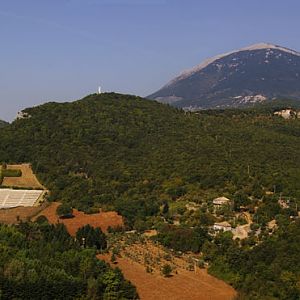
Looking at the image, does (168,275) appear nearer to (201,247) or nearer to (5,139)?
(201,247)

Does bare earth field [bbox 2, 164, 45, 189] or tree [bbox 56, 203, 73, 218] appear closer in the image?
tree [bbox 56, 203, 73, 218]

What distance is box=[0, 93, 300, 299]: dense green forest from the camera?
35938 mm

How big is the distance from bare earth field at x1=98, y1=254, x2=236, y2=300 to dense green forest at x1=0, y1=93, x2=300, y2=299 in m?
0.95

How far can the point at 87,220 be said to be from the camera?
162ft

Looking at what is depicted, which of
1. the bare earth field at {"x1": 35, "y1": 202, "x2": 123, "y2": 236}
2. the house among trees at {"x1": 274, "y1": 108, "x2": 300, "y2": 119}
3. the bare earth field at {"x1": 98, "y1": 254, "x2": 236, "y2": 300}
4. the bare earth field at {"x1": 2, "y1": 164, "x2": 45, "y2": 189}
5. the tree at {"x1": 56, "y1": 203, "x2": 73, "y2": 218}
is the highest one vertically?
the house among trees at {"x1": 274, "y1": 108, "x2": 300, "y2": 119}

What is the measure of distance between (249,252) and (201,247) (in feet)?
16.7

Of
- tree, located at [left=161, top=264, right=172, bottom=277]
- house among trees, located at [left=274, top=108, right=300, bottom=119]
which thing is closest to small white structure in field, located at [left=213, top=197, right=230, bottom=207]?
tree, located at [left=161, top=264, right=172, bottom=277]

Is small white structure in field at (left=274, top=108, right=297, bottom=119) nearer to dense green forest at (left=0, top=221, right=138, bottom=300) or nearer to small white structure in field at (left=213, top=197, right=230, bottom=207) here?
small white structure in field at (left=213, top=197, right=230, bottom=207)

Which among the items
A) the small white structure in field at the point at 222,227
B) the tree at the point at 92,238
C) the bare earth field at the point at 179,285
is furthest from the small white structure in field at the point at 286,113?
the bare earth field at the point at 179,285

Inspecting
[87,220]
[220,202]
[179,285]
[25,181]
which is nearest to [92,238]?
[87,220]

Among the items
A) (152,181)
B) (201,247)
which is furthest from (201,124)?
(201,247)

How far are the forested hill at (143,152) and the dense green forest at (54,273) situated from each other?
1540 centimetres

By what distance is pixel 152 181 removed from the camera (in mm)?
56344

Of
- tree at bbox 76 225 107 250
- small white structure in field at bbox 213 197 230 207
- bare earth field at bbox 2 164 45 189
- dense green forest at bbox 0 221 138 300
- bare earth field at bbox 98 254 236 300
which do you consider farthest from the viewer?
bare earth field at bbox 2 164 45 189
